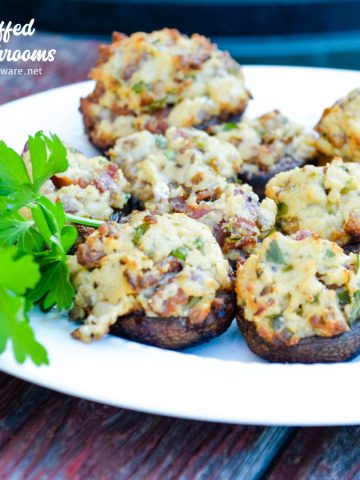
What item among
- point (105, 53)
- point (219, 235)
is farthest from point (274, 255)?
point (105, 53)

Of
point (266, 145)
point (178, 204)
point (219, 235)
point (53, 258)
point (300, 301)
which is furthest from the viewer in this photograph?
point (266, 145)

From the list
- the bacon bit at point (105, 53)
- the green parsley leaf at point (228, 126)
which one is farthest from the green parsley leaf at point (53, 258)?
the bacon bit at point (105, 53)

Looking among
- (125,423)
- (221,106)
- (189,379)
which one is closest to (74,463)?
(125,423)

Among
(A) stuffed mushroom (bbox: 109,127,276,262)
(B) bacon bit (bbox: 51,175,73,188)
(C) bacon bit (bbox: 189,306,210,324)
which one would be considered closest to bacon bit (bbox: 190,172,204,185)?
(A) stuffed mushroom (bbox: 109,127,276,262)

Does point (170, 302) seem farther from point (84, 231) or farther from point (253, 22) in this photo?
point (253, 22)

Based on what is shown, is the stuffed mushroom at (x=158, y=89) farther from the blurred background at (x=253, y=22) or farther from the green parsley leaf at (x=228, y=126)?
the blurred background at (x=253, y=22)

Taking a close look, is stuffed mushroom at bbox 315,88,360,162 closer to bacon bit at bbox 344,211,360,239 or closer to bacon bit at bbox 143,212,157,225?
bacon bit at bbox 344,211,360,239
